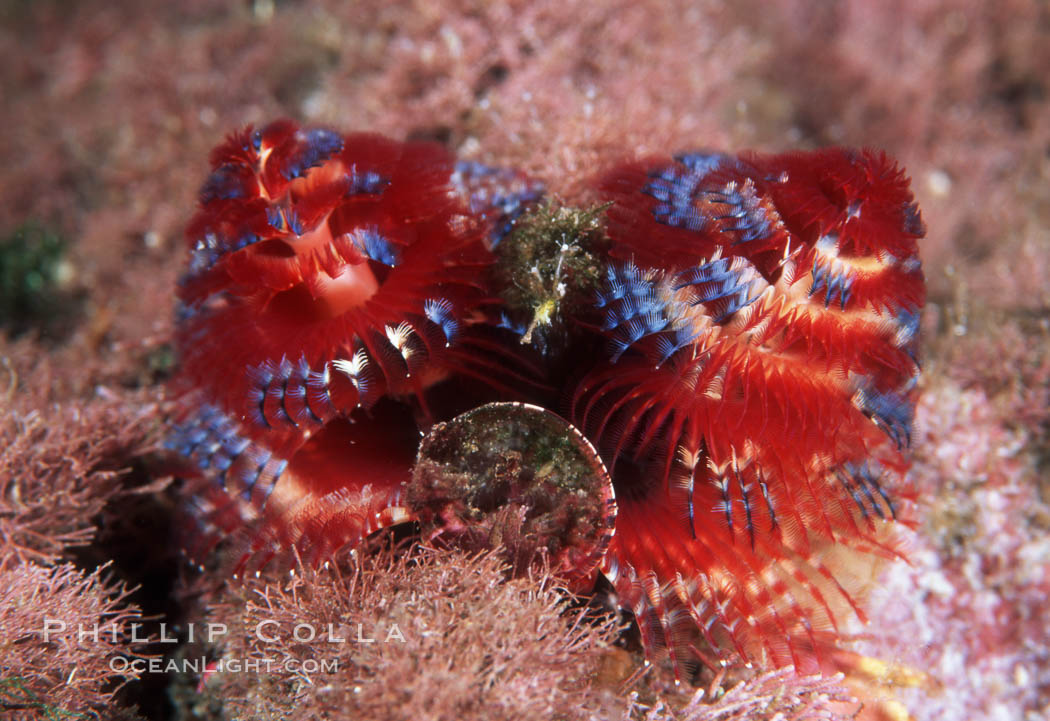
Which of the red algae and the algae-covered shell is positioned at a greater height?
the red algae

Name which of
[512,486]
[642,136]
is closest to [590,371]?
[512,486]

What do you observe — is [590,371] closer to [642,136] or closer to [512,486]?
[512,486]

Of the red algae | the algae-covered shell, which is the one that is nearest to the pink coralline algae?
the algae-covered shell

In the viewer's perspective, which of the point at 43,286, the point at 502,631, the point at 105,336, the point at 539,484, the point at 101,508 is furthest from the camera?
the point at 43,286

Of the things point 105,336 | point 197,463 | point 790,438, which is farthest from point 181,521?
point 790,438

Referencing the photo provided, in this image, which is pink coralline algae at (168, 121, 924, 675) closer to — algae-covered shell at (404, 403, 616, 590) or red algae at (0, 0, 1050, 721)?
algae-covered shell at (404, 403, 616, 590)

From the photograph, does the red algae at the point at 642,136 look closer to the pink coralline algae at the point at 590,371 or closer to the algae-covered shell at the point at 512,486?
the pink coralline algae at the point at 590,371

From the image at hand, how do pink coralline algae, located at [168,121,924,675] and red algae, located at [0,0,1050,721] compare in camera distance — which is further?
red algae, located at [0,0,1050,721]

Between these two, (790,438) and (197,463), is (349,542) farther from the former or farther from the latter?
(790,438)

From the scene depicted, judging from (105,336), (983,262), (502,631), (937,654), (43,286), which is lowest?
(937,654)
